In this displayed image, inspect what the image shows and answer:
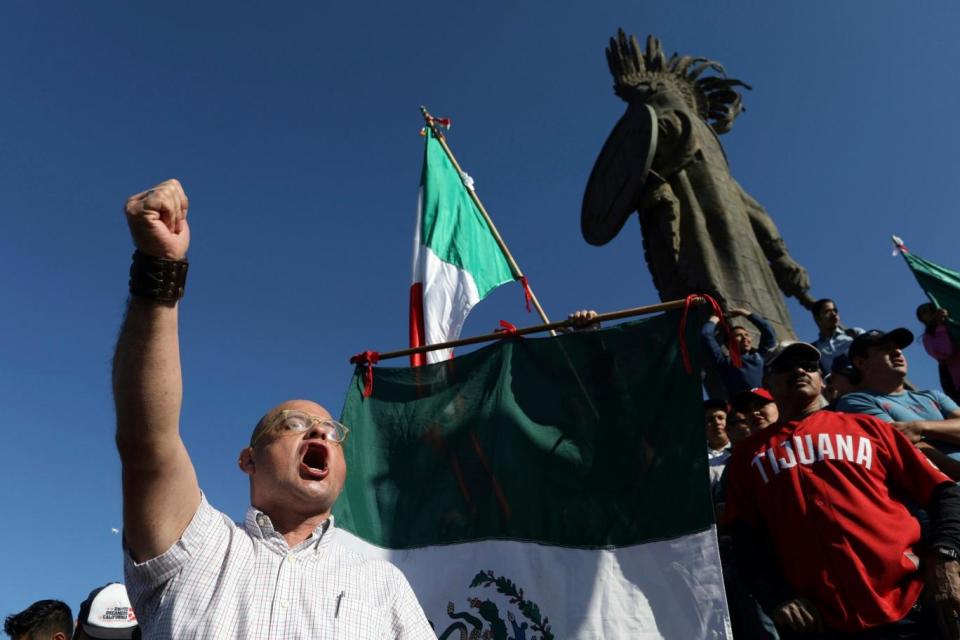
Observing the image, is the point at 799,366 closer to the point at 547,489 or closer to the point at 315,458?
the point at 547,489

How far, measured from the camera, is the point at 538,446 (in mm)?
3916

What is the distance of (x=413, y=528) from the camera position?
398cm

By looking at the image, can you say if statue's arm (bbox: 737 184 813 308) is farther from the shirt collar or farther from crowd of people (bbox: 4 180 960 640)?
the shirt collar

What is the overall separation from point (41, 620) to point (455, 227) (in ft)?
14.2

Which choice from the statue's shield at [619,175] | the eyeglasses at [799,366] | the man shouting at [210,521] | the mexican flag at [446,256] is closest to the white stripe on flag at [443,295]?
the mexican flag at [446,256]

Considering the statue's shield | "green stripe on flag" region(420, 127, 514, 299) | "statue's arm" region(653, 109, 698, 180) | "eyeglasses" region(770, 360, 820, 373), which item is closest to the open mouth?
"eyeglasses" region(770, 360, 820, 373)

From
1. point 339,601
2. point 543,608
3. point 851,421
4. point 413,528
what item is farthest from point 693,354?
point 339,601

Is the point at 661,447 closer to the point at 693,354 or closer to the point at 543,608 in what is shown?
the point at 693,354

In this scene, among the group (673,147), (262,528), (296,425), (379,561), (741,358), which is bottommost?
(379,561)

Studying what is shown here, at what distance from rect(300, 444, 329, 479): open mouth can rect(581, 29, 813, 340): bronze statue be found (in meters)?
8.87

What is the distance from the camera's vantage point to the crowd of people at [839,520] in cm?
268

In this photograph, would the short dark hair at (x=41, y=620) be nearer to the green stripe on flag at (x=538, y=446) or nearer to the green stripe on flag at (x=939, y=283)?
the green stripe on flag at (x=538, y=446)

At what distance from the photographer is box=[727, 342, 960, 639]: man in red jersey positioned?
2.67m

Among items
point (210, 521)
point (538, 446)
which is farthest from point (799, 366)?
point (210, 521)
